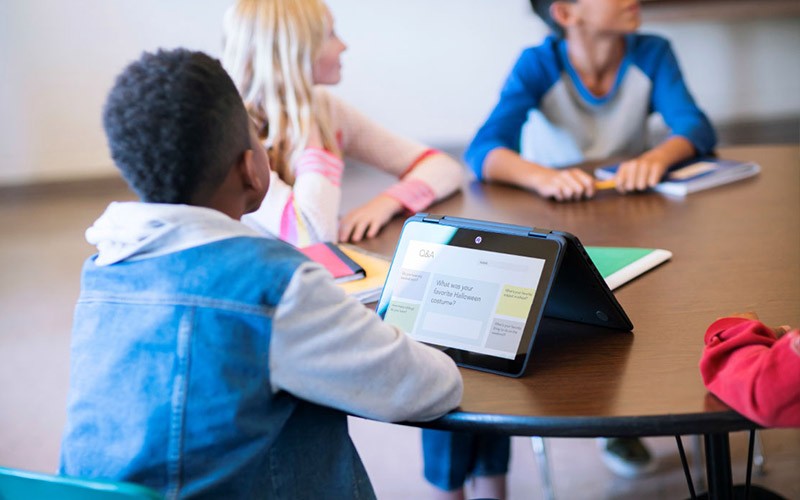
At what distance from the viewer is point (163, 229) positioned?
0.91 m

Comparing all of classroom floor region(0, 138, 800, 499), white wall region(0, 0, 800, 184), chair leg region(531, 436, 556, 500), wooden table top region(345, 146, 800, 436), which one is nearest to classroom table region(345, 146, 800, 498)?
wooden table top region(345, 146, 800, 436)

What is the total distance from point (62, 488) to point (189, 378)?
0.52 ft

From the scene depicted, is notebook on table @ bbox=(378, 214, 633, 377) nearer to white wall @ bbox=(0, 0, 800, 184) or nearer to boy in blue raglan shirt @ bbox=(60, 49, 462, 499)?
boy in blue raglan shirt @ bbox=(60, 49, 462, 499)

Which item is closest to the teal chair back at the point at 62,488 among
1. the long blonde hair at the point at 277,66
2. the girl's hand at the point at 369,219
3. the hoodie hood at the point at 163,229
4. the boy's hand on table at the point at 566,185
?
the hoodie hood at the point at 163,229

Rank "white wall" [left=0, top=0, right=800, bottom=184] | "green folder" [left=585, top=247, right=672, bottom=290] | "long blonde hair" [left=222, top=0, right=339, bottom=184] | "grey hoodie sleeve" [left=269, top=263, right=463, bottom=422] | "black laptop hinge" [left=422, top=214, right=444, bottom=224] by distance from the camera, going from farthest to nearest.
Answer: "white wall" [left=0, top=0, right=800, bottom=184] < "long blonde hair" [left=222, top=0, right=339, bottom=184] < "green folder" [left=585, top=247, right=672, bottom=290] < "black laptop hinge" [left=422, top=214, right=444, bottom=224] < "grey hoodie sleeve" [left=269, top=263, right=463, bottom=422]

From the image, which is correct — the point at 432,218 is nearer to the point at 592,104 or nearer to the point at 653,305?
the point at 653,305

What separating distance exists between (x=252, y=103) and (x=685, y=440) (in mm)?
1408

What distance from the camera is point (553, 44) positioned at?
7.74 feet

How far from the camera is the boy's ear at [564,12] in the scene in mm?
2334

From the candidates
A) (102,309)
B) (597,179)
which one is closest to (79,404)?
(102,309)

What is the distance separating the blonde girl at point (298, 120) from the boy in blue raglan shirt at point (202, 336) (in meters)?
0.66

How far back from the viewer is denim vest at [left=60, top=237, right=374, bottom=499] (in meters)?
0.89

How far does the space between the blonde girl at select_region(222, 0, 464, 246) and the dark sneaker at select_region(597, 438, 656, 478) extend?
792mm

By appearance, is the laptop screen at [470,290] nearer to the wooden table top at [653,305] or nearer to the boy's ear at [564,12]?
the wooden table top at [653,305]
